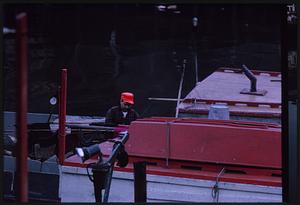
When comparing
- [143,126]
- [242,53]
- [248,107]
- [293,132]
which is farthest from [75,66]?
[293,132]

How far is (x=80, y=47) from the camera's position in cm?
2806

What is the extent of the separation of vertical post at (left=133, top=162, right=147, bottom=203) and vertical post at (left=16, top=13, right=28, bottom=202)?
2353mm

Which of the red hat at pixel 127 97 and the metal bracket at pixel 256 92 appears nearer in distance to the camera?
the red hat at pixel 127 97

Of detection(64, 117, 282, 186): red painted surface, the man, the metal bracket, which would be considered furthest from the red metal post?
the metal bracket

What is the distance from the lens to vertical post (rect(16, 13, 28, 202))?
2053 millimetres

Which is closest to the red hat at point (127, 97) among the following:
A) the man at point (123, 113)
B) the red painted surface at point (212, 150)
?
the man at point (123, 113)

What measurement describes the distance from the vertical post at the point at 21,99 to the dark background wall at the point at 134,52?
169 cm

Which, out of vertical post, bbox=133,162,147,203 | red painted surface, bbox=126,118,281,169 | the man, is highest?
the man

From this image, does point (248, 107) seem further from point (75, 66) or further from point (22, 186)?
point (75, 66)

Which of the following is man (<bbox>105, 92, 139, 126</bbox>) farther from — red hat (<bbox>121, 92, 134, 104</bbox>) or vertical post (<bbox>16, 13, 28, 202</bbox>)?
vertical post (<bbox>16, 13, 28, 202</bbox>)

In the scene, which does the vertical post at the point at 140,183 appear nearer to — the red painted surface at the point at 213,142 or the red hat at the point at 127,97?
the red painted surface at the point at 213,142

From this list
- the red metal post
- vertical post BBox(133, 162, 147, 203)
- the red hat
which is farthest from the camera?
the red hat

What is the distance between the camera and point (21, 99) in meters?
2.10

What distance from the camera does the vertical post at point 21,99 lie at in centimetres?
205
